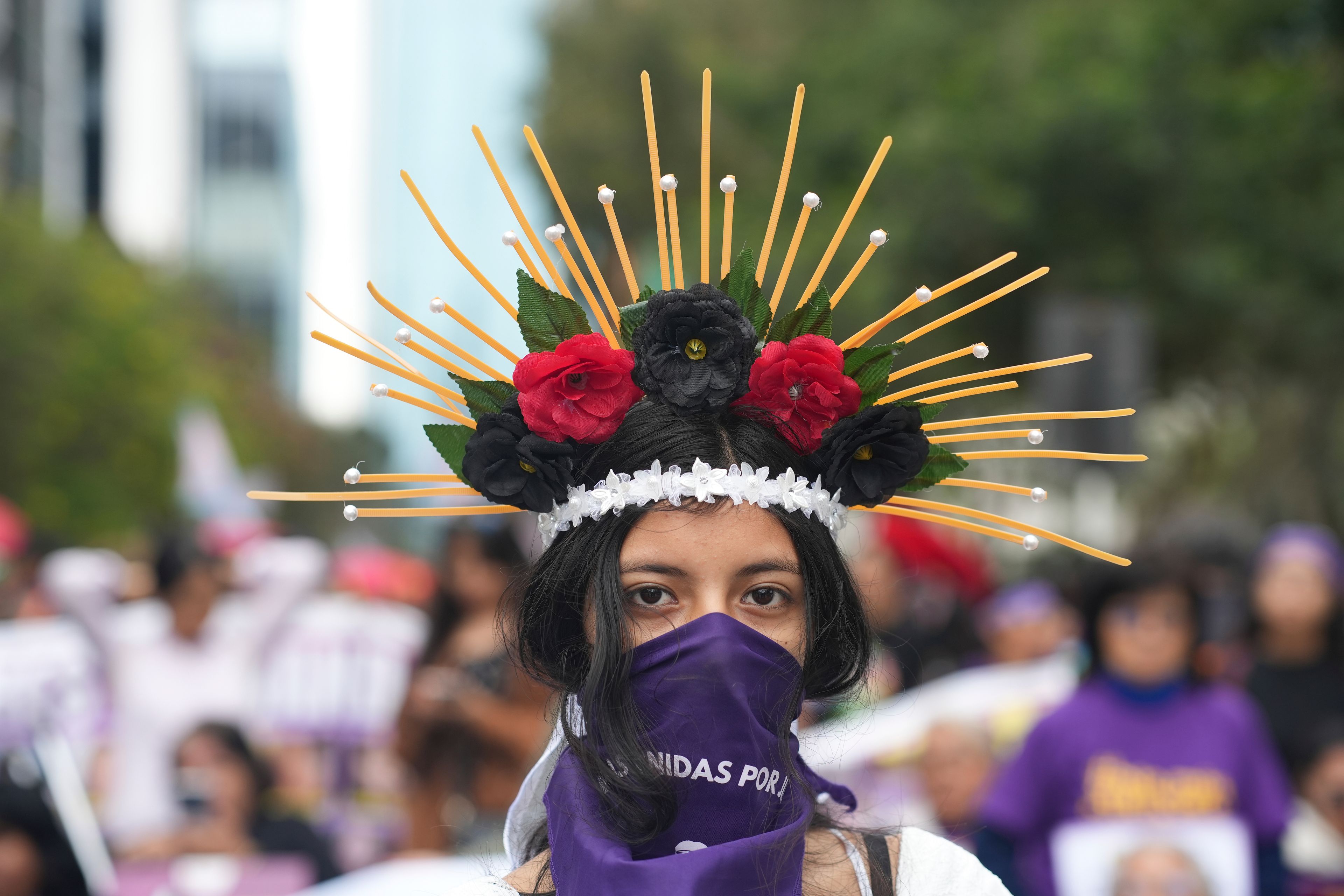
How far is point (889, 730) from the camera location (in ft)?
21.2

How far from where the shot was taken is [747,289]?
228 centimetres

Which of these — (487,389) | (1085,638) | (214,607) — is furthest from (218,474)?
(487,389)

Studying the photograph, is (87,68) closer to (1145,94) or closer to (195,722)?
(1145,94)

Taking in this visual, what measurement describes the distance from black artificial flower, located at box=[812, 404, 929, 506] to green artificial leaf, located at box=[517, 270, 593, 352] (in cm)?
41

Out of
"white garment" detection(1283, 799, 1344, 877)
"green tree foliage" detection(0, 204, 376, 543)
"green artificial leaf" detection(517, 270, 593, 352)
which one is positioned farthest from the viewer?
"green tree foliage" detection(0, 204, 376, 543)

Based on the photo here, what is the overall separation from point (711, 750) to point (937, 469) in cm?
55

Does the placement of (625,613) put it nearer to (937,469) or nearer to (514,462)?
(514,462)

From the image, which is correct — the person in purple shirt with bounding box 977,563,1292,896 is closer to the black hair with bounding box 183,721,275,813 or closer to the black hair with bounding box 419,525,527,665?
the black hair with bounding box 419,525,527,665

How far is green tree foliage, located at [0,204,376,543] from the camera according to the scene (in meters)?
26.9

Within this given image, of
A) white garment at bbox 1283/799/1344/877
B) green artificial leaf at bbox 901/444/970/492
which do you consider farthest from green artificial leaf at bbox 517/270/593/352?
white garment at bbox 1283/799/1344/877

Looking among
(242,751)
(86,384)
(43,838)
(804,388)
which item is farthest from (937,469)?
(86,384)

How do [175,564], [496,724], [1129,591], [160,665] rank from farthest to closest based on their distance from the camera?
[175,564], [160,665], [496,724], [1129,591]

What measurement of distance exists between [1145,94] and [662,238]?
14598mm

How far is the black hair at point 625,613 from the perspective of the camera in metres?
2.08
